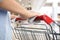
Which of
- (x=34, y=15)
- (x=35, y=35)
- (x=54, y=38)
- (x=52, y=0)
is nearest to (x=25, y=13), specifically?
(x=34, y=15)

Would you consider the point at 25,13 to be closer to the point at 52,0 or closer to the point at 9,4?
the point at 9,4

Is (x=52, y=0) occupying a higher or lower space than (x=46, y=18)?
higher

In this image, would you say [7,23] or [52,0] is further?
[52,0]

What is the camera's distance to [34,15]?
0.82m

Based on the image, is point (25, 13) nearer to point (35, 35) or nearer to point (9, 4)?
point (9, 4)

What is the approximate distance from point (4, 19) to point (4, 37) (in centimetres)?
8

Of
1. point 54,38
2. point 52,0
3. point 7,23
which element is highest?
point 52,0

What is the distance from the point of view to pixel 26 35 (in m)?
1.36

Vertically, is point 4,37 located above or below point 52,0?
below

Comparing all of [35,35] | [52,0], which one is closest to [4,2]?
[35,35]

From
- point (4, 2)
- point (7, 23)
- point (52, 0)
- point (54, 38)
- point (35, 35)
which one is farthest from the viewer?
point (52, 0)

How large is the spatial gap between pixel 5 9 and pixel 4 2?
1.5 inches

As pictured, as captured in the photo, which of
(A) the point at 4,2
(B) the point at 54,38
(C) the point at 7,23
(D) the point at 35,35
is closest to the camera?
(A) the point at 4,2

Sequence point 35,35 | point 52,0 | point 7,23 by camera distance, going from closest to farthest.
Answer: point 7,23
point 35,35
point 52,0
